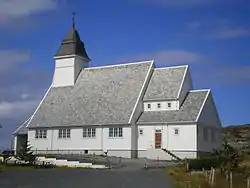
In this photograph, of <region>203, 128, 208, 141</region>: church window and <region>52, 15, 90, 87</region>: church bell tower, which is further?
<region>52, 15, 90, 87</region>: church bell tower

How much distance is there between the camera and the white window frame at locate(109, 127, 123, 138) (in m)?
53.7

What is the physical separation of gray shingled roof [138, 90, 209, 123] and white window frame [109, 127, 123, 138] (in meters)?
2.43

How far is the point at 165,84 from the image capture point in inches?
2168

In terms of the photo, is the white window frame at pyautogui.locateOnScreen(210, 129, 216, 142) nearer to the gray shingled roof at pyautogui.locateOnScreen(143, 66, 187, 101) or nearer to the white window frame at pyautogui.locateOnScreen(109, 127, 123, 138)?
the gray shingled roof at pyautogui.locateOnScreen(143, 66, 187, 101)

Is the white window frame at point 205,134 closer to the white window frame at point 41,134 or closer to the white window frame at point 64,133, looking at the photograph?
the white window frame at point 64,133

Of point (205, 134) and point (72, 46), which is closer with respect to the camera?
point (205, 134)

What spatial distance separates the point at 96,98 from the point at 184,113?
11.7 m

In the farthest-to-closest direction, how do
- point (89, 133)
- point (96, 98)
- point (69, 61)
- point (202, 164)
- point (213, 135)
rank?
point (69, 61) → point (96, 98) → point (213, 135) → point (89, 133) → point (202, 164)

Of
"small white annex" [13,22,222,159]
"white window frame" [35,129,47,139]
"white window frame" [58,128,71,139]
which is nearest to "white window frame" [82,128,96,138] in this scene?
"small white annex" [13,22,222,159]

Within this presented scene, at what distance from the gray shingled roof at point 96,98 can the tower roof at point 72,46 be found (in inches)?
104

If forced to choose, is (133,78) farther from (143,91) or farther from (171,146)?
(171,146)

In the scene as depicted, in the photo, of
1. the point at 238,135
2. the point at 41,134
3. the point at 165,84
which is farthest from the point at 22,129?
the point at 238,135

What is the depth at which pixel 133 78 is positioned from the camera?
188ft

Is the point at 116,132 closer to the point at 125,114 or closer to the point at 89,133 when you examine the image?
the point at 125,114
